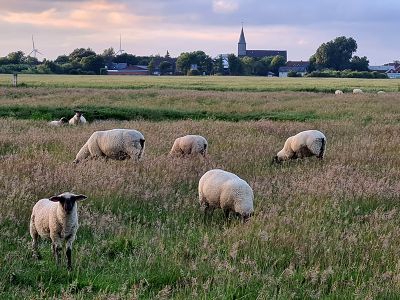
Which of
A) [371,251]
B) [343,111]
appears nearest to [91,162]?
[371,251]

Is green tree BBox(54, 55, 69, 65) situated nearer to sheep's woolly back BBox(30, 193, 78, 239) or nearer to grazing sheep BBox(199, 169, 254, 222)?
grazing sheep BBox(199, 169, 254, 222)

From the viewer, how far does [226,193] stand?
29.1ft

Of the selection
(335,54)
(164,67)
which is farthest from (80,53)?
(335,54)

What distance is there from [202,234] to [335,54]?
148 m

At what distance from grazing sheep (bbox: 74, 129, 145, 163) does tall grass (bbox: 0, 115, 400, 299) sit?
1.16 meters

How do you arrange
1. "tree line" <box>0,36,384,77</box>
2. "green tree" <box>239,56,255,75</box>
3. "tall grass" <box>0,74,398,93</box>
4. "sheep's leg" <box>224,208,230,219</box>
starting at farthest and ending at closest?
"green tree" <box>239,56,255,75</box>
"tree line" <box>0,36,384,77</box>
"tall grass" <box>0,74,398,93</box>
"sheep's leg" <box>224,208,230,219</box>

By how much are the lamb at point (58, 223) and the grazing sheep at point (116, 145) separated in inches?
263

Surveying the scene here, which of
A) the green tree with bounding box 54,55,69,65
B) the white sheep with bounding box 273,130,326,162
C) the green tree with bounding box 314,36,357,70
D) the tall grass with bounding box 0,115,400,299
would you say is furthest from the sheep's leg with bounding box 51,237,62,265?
the green tree with bounding box 314,36,357,70

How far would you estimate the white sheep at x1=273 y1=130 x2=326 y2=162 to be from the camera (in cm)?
1487

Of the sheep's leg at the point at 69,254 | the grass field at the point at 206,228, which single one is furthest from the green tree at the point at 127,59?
the sheep's leg at the point at 69,254

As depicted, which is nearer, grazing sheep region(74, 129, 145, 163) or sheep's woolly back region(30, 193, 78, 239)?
sheep's woolly back region(30, 193, 78, 239)

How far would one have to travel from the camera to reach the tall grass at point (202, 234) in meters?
5.71

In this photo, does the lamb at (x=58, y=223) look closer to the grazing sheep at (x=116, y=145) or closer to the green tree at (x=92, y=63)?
the grazing sheep at (x=116, y=145)

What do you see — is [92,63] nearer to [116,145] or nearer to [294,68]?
[294,68]
